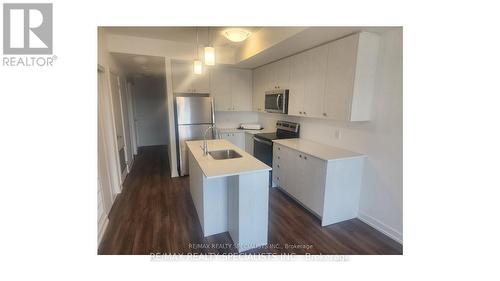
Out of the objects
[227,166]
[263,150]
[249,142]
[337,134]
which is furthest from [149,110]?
[337,134]

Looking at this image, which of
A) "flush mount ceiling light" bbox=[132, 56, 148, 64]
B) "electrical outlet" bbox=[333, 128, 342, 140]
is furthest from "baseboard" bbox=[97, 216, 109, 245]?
"electrical outlet" bbox=[333, 128, 342, 140]

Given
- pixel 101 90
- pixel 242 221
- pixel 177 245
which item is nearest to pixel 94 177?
pixel 177 245

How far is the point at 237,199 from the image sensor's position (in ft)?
6.15

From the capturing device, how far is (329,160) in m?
2.18

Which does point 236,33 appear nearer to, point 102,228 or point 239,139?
point 239,139

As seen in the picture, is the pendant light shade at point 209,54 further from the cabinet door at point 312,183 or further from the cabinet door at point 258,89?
the cabinet door at point 258,89

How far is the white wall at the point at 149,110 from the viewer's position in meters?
6.45

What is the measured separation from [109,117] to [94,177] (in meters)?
1.97

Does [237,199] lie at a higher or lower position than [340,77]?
lower

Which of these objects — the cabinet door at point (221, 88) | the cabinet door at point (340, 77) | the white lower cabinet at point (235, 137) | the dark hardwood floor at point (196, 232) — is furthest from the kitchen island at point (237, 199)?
the cabinet door at point (221, 88)

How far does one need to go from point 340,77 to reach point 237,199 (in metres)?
1.68

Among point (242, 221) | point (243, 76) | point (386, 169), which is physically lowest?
point (242, 221)

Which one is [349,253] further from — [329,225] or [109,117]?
[109,117]

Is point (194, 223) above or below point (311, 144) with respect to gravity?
below
